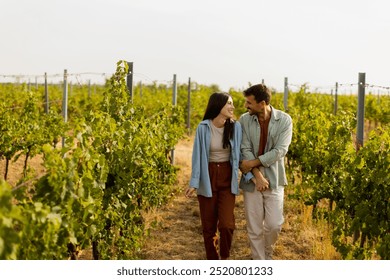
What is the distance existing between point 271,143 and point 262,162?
21cm

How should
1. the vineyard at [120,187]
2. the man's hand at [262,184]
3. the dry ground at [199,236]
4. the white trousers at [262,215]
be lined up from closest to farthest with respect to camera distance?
the vineyard at [120,187] < the man's hand at [262,184] < the white trousers at [262,215] < the dry ground at [199,236]

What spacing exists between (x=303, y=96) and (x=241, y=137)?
9940 mm

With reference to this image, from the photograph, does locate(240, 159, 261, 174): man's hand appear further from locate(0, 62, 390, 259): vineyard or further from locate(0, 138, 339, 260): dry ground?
locate(0, 138, 339, 260): dry ground

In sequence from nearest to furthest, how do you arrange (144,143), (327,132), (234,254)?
(144,143)
(234,254)
(327,132)

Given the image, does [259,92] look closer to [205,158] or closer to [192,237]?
[205,158]

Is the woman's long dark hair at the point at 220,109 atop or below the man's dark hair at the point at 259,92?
below

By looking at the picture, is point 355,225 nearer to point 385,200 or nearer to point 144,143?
point 385,200

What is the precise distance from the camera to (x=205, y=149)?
4.48 meters

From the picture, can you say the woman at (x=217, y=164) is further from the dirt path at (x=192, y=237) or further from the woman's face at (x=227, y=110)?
the dirt path at (x=192, y=237)

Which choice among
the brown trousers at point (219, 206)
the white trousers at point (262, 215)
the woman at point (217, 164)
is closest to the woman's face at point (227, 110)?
the woman at point (217, 164)

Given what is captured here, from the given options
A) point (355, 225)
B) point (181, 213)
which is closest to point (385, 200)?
point (355, 225)

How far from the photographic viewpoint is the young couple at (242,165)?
448cm

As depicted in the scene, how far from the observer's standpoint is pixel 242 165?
4.55 metres
